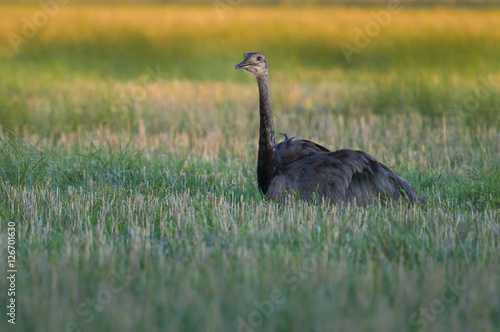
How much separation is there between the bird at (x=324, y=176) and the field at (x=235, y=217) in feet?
0.60

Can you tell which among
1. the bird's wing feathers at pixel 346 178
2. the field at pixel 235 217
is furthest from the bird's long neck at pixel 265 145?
the field at pixel 235 217

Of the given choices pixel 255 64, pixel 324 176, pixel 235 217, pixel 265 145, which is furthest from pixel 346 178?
pixel 255 64

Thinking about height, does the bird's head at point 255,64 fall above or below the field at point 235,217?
above

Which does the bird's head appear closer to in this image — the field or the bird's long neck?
the bird's long neck

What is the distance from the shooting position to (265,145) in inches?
263

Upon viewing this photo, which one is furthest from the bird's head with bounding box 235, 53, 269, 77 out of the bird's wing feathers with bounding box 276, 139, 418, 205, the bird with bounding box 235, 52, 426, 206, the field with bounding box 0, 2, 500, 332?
the field with bounding box 0, 2, 500, 332

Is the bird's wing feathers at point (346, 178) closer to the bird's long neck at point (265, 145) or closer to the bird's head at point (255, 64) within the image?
the bird's long neck at point (265, 145)

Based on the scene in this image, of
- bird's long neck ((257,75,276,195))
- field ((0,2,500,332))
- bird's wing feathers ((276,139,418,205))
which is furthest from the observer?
bird's long neck ((257,75,276,195))

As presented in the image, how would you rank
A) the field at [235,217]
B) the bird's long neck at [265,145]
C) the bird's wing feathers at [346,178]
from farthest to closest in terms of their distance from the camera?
the bird's long neck at [265,145]
the bird's wing feathers at [346,178]
the field at [235,217]

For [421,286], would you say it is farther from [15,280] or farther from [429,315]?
[15,280]

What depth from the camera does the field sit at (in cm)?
386

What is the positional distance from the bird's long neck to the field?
0.28 m

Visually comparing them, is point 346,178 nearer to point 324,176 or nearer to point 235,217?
point 324,176

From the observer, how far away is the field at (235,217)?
386cm
